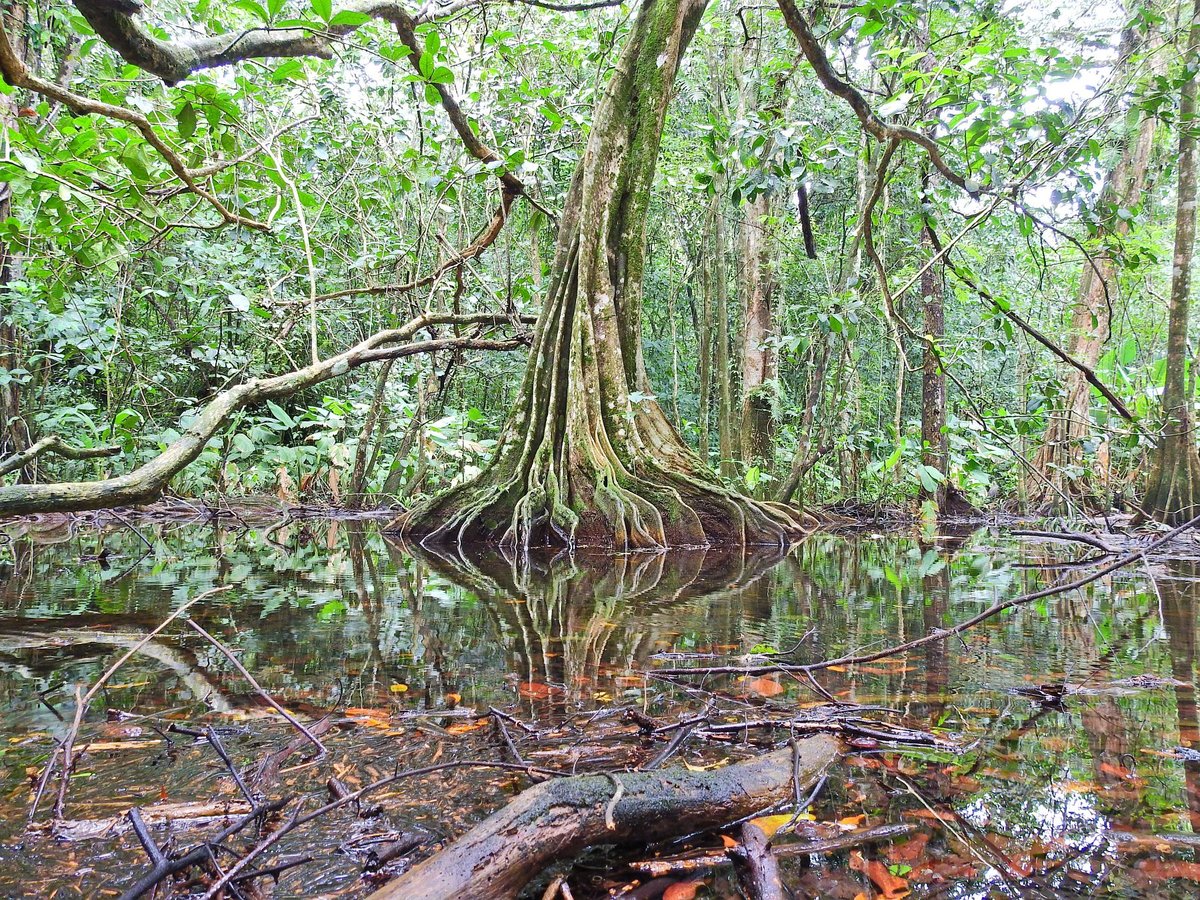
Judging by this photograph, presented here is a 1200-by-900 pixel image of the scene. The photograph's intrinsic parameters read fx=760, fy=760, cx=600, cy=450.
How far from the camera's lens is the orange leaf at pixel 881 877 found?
111 cm

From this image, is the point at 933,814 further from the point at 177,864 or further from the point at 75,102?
the point at 75,102

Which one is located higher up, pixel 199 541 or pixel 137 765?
pixel 199 541

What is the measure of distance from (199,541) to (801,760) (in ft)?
21.5

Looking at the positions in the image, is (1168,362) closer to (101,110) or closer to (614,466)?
(614,466)

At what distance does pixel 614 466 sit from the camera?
634 centimetres

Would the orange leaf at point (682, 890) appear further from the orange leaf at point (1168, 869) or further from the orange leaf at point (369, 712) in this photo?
the orange leaf at point (369, 712)

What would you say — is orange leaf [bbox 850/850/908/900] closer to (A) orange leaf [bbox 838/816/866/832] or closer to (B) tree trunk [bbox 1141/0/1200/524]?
(A) orange leaf [bbox 838/816/866/832]

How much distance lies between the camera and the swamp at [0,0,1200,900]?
124 centimetres

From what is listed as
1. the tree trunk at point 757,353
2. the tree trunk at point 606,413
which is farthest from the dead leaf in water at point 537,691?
the tree trunk at point 757,353

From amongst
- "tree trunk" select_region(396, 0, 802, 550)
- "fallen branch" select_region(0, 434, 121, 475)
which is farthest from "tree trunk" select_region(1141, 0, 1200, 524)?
"fallen branch" select_region(0, 434, 121, 475)

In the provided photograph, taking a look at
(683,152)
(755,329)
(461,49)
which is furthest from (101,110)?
(683,152)

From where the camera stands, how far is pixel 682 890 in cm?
110

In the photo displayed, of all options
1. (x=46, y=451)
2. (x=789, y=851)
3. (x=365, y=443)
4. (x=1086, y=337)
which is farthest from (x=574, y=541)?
(x=1086, y=337)

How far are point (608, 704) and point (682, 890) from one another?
874 millimetres
